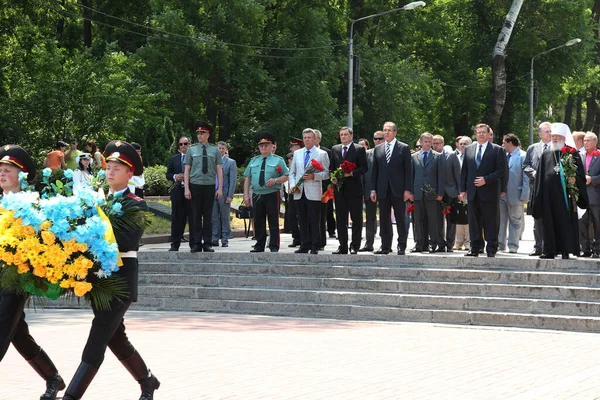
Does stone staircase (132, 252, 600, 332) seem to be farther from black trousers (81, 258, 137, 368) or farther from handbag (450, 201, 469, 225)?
black trousers (81, 258, 137, 368)

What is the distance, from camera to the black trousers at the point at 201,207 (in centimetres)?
1667

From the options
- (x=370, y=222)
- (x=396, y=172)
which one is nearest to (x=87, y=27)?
(x=370, y=222)

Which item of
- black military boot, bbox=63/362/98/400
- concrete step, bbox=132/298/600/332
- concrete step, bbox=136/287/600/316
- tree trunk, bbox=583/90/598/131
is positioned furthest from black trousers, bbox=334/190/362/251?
tree trunk, bbox=583/90/598/131

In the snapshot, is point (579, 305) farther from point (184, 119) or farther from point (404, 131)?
point (404, 131)

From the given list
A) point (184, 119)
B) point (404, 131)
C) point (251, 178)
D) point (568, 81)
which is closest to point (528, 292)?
point (251, 178)

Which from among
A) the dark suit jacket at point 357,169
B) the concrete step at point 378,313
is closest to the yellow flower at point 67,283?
the concrete step at point 378,313

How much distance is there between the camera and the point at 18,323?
25.0 ft

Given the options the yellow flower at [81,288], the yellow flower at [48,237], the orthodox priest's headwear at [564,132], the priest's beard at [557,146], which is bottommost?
the yellow flower at [81,288]

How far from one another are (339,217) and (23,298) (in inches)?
373

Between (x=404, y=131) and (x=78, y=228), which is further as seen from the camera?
(x=404, y=131)

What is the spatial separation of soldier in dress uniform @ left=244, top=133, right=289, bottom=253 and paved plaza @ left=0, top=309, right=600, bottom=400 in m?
3.34

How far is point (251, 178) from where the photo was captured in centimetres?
1727

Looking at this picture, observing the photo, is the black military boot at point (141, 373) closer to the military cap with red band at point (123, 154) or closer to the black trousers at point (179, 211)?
the military cap with red band at point (123, 154)

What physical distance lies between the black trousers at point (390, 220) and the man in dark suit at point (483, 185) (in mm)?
942
